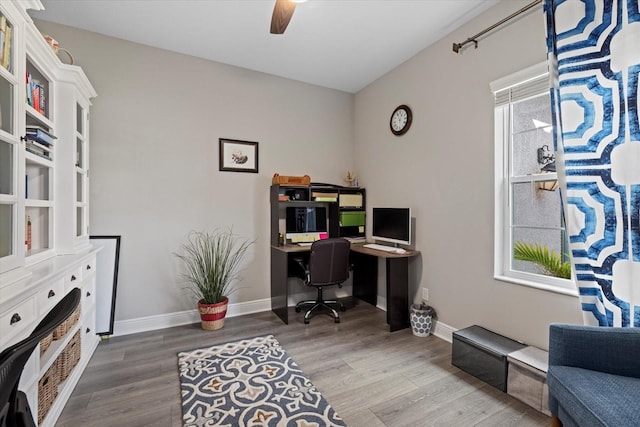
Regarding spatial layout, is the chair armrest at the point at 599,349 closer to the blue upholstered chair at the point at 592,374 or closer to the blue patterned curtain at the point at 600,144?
the blue upholstered chair at the point at 592,374

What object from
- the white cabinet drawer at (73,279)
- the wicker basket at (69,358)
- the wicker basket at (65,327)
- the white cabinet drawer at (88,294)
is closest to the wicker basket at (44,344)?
the wicker basket at (65,327)

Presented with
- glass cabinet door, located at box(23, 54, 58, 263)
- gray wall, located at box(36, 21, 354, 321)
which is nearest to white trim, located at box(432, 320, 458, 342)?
gray wall, located at box(36, 21, 354, 321)

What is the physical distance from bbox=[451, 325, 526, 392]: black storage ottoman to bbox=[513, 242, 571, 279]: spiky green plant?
57cm

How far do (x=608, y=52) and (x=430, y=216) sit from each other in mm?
1655

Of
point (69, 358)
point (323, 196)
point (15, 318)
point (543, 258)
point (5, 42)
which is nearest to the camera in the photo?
point (15, 318)

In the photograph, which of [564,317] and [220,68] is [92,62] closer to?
[220,68]

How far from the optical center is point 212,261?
3.11m

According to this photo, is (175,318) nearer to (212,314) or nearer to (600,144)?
(212,314)

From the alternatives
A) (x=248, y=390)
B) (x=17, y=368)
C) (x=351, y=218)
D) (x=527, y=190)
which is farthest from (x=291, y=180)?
(x=17, y=368)

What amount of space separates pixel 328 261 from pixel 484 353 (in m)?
1.54

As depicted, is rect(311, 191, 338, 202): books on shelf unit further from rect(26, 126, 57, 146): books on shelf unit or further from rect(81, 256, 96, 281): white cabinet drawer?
rect(26, 126, 57, 146): books on shelf unit

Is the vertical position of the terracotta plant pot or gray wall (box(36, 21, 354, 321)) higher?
gray wall (box(36, 21, 354, 321))

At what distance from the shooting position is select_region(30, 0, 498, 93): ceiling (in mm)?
2293

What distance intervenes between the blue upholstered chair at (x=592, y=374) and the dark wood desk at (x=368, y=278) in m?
1.48
